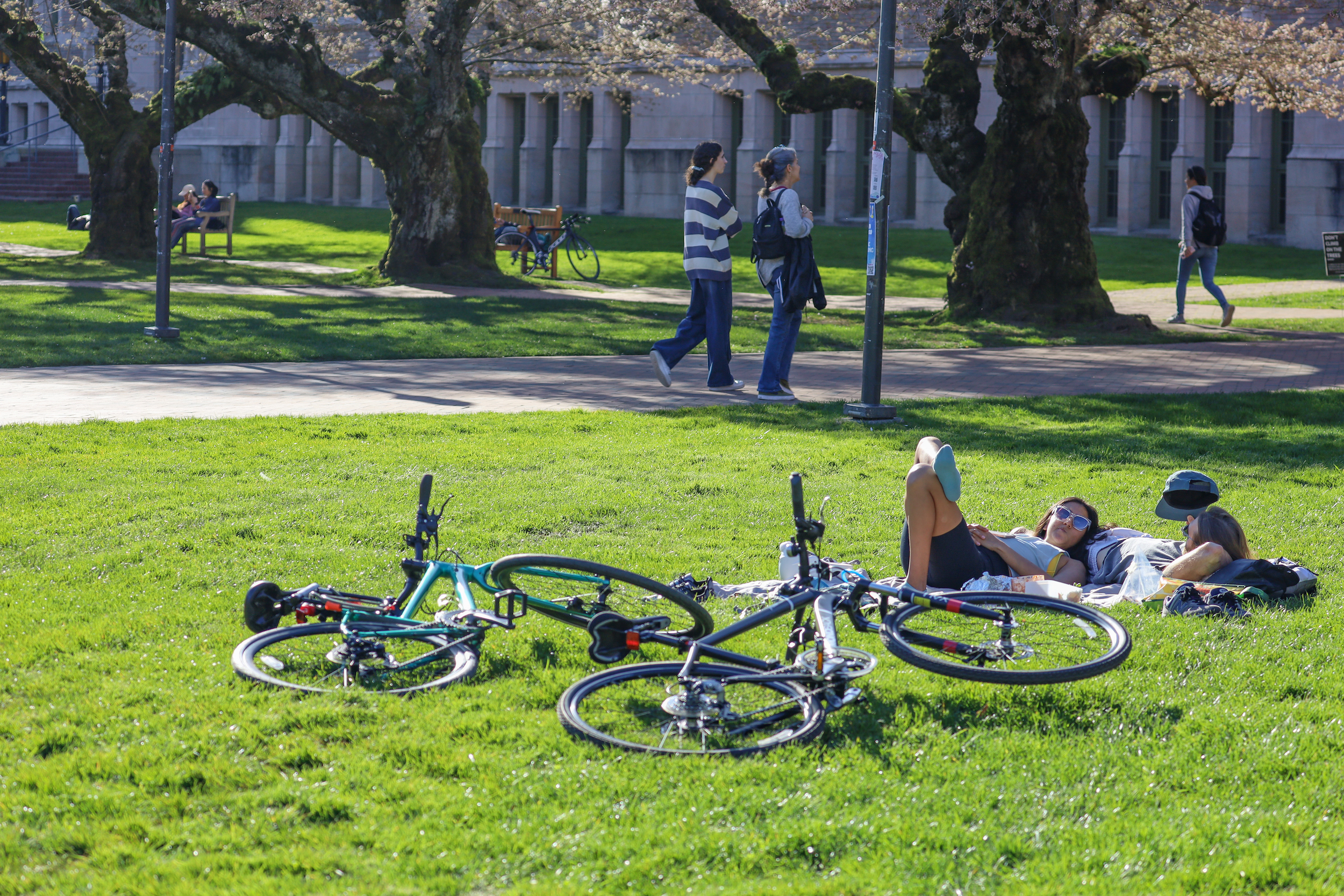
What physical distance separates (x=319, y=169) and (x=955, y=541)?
48434mm

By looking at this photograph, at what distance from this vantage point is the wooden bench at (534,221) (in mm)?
24516

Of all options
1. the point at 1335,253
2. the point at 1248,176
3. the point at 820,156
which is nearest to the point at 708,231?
the point at 1335,253

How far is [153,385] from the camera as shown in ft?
37.6

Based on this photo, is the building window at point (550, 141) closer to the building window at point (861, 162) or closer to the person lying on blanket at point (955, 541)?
A: the building window at point (861, 162)

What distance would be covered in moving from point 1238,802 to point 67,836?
118 inches

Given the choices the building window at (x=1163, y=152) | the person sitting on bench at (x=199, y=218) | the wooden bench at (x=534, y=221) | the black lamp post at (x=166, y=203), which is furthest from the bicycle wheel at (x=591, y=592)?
the building window at (x=1163, y=152)

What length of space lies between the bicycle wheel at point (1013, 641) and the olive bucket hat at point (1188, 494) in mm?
1412

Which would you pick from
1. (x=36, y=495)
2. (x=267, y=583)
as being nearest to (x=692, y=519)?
(x=267, y=583)

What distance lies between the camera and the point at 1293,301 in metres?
21.4

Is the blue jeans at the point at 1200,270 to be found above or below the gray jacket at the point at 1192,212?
below

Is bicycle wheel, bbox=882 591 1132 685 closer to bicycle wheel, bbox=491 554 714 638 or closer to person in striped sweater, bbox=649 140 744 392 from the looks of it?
bicycle wheel, bbox=491 554 714 638

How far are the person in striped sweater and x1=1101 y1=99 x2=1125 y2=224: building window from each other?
27929 mm

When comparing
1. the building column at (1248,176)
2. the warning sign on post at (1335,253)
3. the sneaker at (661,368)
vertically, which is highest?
the building column at (1248,176)

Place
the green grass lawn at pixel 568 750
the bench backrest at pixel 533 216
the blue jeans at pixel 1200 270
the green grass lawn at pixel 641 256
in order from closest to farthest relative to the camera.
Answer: the green grass lawn at pixel 568 750 → the blue jeans at pixel 1200 270 → the green grass lawn at pixel 641 256 → the bench backrest at pixel 533 216
